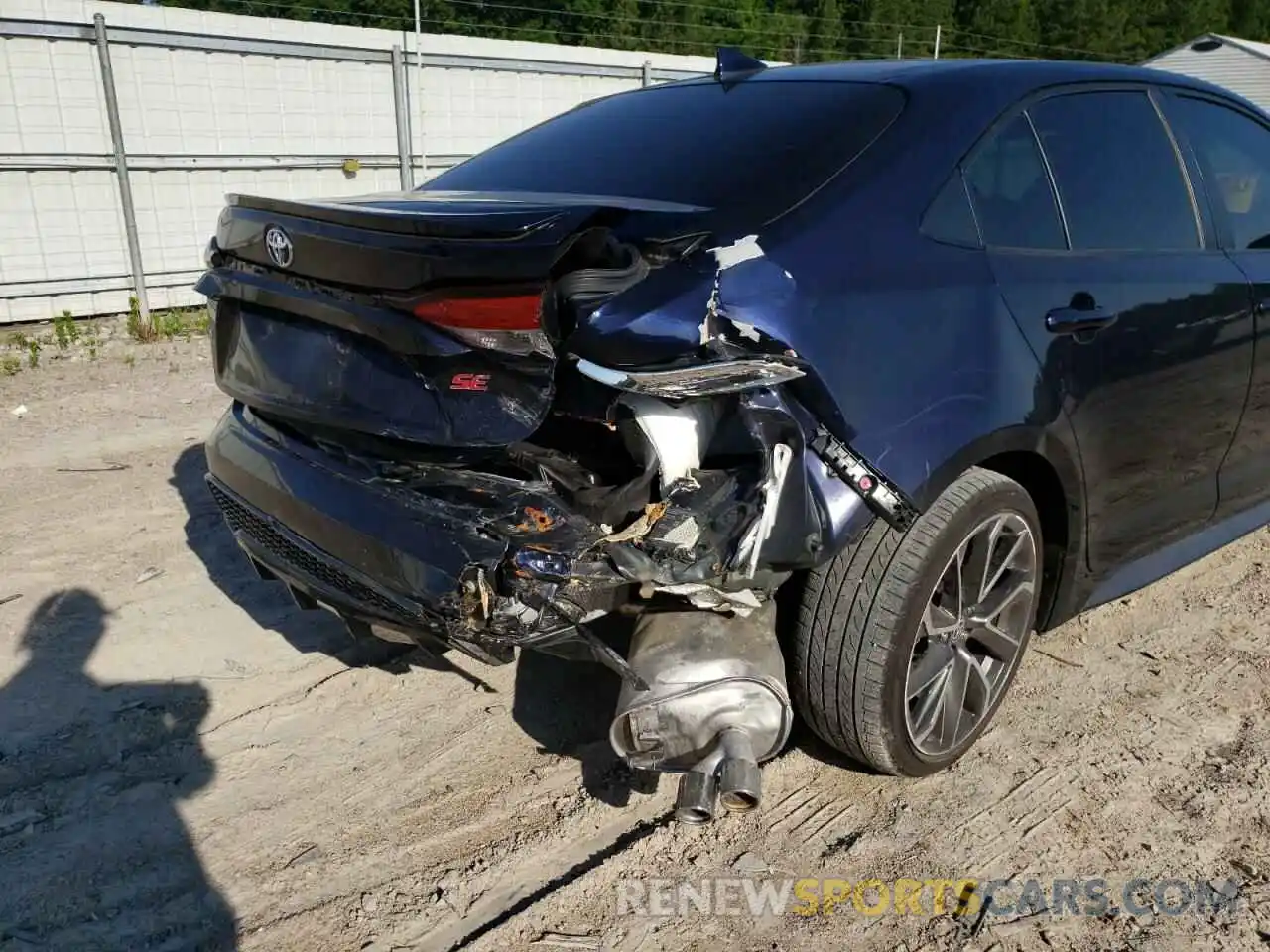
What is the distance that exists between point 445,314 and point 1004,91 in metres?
1.66

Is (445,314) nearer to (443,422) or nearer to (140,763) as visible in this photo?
(443,422)

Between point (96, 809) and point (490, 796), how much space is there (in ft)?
3.32

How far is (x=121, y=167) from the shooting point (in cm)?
870

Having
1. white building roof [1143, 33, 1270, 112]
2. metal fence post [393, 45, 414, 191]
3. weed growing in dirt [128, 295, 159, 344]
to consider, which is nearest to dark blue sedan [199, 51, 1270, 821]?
weed growing in dirt [128, 295, 159, 344]

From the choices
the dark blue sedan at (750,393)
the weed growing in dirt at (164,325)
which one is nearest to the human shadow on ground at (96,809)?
the dark blue sedan at (750,393)

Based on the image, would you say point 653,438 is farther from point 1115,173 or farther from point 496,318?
point 1115,173

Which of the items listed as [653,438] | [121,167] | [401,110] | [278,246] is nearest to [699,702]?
[653,438]

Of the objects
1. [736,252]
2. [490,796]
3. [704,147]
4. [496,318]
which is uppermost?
[704,147]

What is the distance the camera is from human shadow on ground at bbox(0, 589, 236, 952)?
91.4 inches

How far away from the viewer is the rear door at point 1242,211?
339 centimetres

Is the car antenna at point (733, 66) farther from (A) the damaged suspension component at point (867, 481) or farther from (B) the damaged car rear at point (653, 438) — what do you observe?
(A) the damaged suspension component at point (867, 481)

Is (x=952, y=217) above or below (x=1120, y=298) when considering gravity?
above

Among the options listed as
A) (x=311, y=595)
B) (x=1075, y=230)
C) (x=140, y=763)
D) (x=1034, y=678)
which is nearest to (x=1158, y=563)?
(x=1034, y=678)

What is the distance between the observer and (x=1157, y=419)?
3.06m
